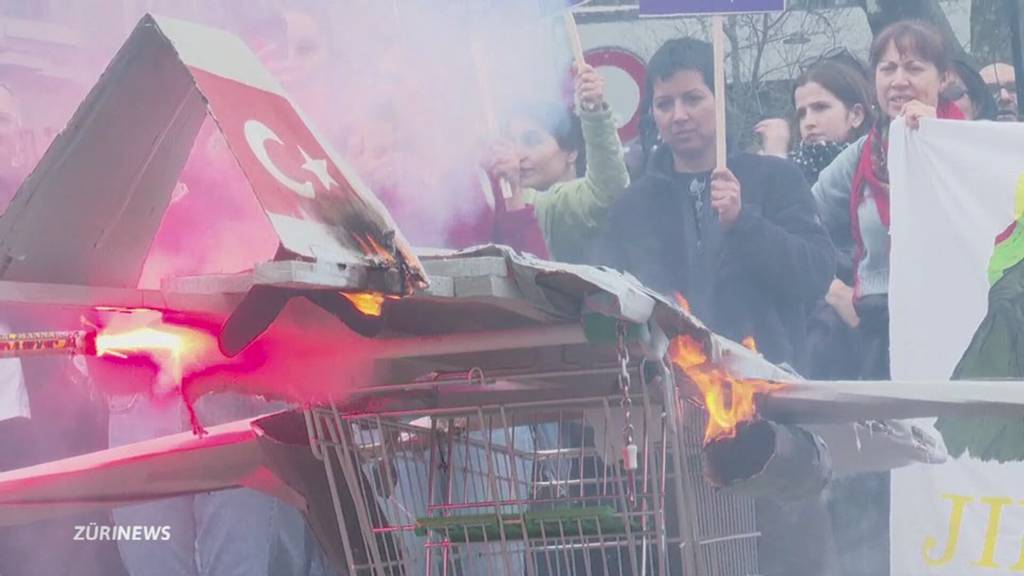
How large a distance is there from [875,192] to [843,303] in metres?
0.53

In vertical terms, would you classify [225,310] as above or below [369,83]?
below

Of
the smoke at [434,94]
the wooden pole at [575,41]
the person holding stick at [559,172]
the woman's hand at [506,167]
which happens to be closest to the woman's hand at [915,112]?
the person holding stick at [559,172]

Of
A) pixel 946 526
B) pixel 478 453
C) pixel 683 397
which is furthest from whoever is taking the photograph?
pixel 946 526

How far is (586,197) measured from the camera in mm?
6148

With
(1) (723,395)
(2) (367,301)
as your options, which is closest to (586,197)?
(1) (723,395)

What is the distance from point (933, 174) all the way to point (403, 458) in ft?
11.8

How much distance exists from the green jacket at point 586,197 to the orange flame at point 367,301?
362cm

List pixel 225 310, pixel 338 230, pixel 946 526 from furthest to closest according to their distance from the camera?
pixel 946 526
pixel 225 310
pixel 338 230

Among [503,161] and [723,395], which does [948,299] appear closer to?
[503,161]

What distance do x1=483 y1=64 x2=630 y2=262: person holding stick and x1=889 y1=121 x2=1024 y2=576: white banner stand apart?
1.25m

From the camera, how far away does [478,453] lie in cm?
324

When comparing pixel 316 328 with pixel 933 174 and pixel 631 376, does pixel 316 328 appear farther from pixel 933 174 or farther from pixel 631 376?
pixel 933 174

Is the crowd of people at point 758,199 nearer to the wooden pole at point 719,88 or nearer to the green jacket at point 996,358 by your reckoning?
the wooden pole at point 719,88

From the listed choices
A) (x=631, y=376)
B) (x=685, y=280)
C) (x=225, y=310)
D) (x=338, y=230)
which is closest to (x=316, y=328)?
(x=225, y=310)
